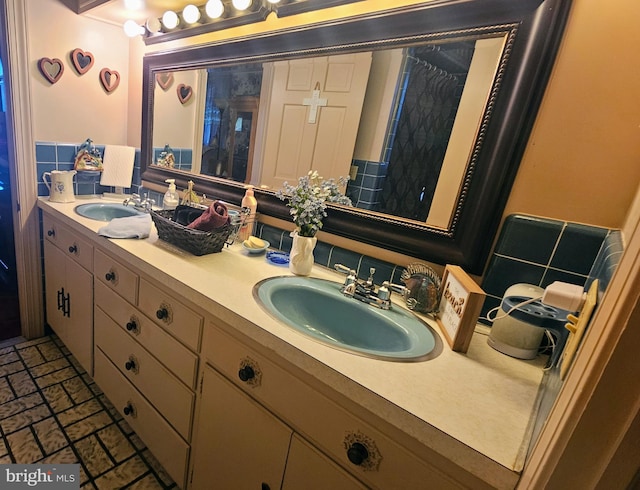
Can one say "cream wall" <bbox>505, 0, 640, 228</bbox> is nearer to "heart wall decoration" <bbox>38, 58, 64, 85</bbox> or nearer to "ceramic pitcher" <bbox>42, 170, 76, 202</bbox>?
"ceramic pitcher" <bbox>42, 170, 76, 202</bbox>

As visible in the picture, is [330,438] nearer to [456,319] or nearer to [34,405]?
[456,319]

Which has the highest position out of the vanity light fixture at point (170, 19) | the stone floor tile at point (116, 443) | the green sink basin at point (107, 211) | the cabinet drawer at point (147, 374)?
the vanity light fixture at point (170, 19)

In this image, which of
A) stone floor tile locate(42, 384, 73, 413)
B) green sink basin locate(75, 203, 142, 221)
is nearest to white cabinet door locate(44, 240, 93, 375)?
stone floor tile locate(42, 384, 73, 413)

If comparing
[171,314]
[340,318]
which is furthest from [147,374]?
[340,318]

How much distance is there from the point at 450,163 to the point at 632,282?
69 cm

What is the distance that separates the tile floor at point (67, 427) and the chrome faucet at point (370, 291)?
104 centimetres

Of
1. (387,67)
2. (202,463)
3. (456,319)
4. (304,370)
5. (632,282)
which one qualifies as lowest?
(202,463)

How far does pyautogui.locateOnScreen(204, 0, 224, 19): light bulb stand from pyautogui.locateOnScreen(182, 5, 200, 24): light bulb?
12 centimetres

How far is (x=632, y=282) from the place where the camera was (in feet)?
1.03

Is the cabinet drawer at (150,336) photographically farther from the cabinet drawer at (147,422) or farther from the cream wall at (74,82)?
the cream wall at (74,82)

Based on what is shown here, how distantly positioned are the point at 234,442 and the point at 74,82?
80.2 inches

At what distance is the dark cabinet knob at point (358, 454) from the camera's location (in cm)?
61

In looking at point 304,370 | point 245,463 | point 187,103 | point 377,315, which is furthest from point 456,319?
point 187,103

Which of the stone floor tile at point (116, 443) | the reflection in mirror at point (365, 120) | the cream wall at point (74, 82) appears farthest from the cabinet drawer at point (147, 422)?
the cream wall at point (74, 82)
